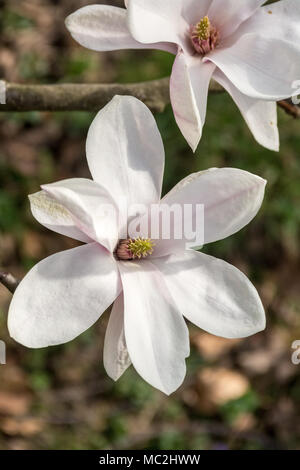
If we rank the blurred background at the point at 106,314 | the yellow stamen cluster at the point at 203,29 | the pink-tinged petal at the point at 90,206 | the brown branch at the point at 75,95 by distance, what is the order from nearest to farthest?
the pink-tinged petal at the point at 90,206 < the yellow stamen cluster at the point at 203,29 < the brown branch at the point at 75,95 < the blurred background at the point at 106,314

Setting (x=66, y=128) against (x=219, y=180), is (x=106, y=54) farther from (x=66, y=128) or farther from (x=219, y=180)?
(x=219, y=180)

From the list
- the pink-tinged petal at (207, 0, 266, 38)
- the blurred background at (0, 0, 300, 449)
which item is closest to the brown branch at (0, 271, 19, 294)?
the pink-tinged petal at (207, 0, 266, 38)

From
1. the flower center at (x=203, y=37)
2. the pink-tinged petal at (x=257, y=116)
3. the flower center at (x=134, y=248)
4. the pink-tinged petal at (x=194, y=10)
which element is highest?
the pink-tinged petal at (x=194, y=10)

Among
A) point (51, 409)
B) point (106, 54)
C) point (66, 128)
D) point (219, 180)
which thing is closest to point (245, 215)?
point (219, 180)

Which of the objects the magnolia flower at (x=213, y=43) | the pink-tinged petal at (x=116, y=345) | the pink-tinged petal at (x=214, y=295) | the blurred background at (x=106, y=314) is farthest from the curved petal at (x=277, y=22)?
the blurred background at (x=106, y=314)

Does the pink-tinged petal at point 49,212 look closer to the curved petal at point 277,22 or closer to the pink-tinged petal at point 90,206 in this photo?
the pink-tinged petal at point 90,206

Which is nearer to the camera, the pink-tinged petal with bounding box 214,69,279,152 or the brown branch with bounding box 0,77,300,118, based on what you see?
the pink-tinged petal with bounding box 214,69,279,152

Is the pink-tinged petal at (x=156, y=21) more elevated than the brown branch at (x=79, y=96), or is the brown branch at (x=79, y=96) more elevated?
the pink-tinged petal at (x=156, y=21)

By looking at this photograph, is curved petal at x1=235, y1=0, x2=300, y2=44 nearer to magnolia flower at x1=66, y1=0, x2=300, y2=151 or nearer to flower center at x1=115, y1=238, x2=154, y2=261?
magnolia flower at x1=66, y1=0, x2=300, y2=151
